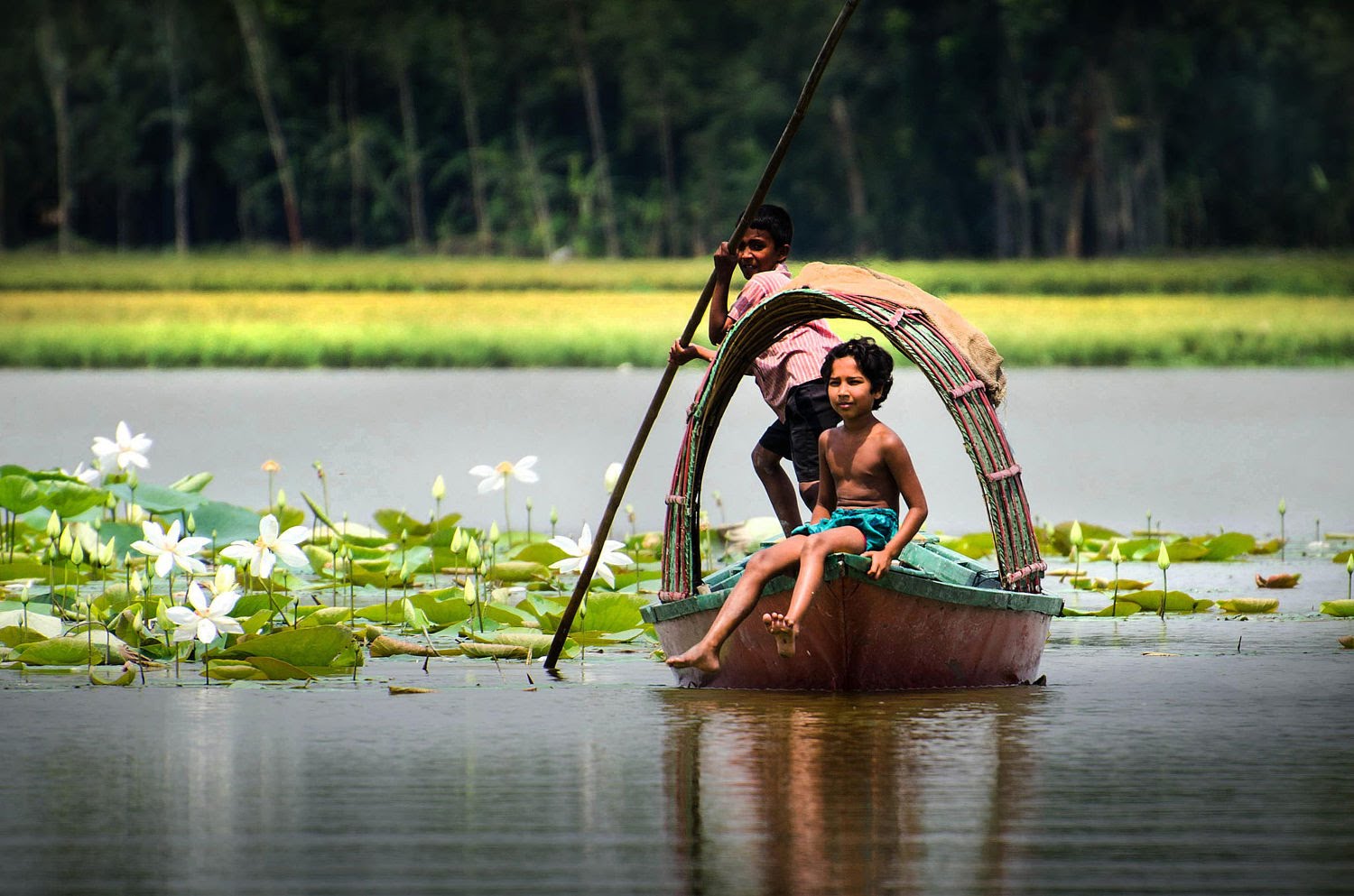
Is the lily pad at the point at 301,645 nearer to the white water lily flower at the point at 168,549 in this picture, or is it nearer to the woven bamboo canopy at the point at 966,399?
the white water lily flower at the point at 168,549

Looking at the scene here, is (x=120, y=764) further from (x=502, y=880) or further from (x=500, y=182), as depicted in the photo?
(x=500, y=182)

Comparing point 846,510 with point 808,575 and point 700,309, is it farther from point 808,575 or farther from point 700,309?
point 700,309

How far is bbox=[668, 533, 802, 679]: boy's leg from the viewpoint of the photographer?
529 cm

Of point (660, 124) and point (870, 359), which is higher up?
point (660, 124)

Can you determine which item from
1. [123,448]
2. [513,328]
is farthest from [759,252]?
[513,328]

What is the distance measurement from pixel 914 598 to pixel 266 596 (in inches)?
90.7

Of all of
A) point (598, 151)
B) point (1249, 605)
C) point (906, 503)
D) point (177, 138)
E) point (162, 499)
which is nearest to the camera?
point (906, 503)

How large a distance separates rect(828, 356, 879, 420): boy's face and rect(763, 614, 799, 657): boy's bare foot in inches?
27.4

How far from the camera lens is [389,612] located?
7109mm

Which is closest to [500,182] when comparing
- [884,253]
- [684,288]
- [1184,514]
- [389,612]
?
[684,288]

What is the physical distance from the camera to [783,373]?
6602mm

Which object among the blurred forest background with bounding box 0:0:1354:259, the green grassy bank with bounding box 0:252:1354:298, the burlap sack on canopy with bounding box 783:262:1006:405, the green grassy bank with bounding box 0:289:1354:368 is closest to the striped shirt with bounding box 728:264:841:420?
the burlap sack on canopy with bounding box 783:262:1006:405

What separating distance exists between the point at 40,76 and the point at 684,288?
36.4ft

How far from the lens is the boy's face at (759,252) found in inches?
262
